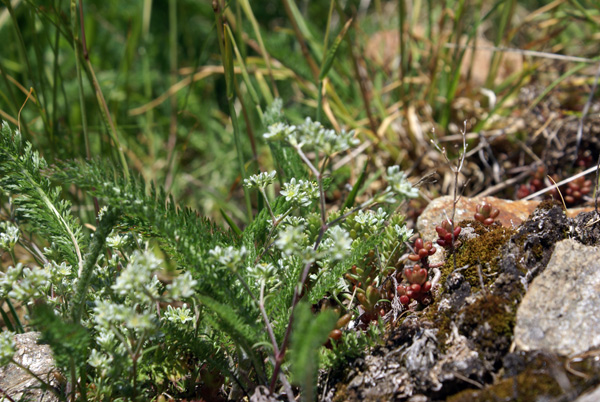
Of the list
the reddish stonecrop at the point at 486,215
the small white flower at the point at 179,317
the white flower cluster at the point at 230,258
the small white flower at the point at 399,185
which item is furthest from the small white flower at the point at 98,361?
the reddish stonecrop at the point at 486,215

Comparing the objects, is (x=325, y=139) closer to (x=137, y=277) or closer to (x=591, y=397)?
(x=137, y=277)

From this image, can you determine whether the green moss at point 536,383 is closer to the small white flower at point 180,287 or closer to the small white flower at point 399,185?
the small white flower at point 399,185

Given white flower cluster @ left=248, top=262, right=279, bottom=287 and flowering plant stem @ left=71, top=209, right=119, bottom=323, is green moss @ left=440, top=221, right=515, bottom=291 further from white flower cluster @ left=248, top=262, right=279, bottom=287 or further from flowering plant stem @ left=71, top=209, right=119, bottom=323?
flowering plant stem @ left=71, top=209, right=119, bottom=323

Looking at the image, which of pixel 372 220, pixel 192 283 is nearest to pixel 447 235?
pixel 372 220

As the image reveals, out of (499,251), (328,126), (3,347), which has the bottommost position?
(499,251)

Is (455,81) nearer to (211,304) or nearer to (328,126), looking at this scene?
(328,126)

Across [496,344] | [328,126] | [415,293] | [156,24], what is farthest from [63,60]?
[496,344]

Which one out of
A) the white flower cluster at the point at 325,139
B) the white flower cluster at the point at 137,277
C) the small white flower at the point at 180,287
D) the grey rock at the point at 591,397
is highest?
the white flower cluster at the point at 325,139
